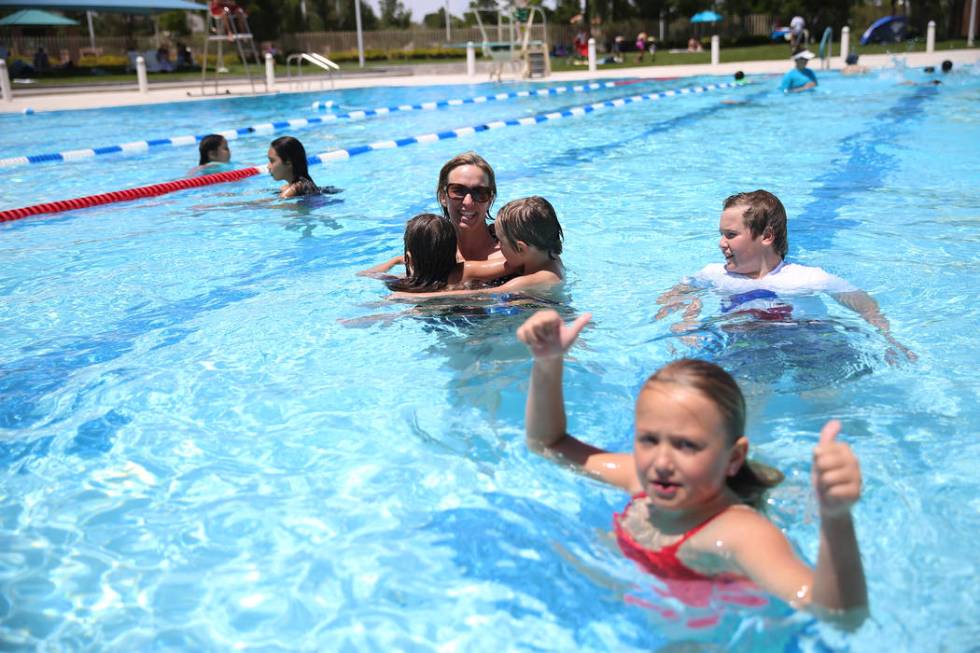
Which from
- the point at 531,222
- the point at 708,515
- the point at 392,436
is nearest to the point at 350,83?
the point at 531,222

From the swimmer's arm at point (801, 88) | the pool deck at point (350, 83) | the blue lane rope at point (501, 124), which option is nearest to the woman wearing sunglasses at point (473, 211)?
the blue lane rope at point (501, 124)

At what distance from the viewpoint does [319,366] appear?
13.9ft

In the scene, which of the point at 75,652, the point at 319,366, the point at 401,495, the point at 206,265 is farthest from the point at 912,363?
the point at 206,265

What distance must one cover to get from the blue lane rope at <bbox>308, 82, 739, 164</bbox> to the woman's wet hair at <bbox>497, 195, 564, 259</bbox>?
7.58 meters

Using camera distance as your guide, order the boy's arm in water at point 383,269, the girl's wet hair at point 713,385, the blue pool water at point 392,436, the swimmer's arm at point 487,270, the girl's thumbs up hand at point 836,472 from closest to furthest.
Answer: the girl's thumbs up hand at point 836,472, the girl's wet hair at point 713,385, the blue pool water at point 392,436, the swimmer's arm at point 487,270, the boy's arm in water at point 383,269

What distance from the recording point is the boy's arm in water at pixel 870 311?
3984 mm

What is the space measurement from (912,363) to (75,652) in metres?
3.38

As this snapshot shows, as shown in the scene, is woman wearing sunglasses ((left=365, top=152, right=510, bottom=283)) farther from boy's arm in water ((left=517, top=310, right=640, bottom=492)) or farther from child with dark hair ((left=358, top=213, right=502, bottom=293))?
boy's arm in water ((left=517, top=310, right=640, bottom=492))

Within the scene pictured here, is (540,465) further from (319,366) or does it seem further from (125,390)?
(125,390)

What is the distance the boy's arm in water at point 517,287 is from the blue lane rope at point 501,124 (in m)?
7.35

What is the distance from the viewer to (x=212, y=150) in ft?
34.4

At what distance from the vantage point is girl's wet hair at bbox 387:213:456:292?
4344mm

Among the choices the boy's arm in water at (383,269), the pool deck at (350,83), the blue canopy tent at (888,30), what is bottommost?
the boy's arm in water at (383,269)

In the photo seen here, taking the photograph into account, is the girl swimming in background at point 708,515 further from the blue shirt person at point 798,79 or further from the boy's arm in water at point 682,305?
the blue shirt person at point 798,79
